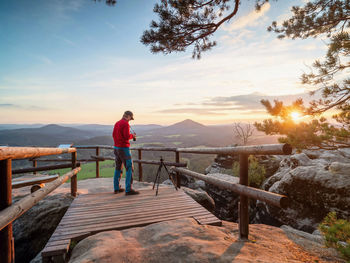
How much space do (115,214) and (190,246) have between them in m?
1.94

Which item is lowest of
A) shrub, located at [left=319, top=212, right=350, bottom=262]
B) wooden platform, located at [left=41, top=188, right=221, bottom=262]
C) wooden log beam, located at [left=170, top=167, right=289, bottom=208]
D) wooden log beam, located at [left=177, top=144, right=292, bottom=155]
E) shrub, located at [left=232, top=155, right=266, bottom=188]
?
shrub, located at [left=232, top=155, right=266, bottom=188]

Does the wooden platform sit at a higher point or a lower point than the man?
lower

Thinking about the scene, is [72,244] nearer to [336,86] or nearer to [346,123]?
[346,123]

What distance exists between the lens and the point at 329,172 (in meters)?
5.39

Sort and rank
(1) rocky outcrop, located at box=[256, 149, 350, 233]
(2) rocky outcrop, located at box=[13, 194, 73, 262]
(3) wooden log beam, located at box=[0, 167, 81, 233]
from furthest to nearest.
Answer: (1) rocky outcrop, located at box=[256, 149, 350, 233] → (2) rocky outcrop, located at box=[13, 194, 73, 262] → (3) wooden log beam, located at box=[0, 167, 81, 233]

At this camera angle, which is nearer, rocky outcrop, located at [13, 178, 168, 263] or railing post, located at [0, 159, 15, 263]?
railing post, located at [0, 159, 15, 263]

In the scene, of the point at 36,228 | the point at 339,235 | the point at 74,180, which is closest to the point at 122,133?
the point at 74,180

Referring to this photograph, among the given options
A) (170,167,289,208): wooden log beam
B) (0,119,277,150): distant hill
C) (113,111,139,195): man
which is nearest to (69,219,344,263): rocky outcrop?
(170,167,289,208): wooden log beam

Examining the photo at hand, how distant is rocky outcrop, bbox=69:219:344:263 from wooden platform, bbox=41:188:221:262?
8.3 inches

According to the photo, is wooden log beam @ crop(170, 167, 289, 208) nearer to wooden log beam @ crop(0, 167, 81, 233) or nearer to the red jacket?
wooden log beam @ crop(0, 167, 81, 233)

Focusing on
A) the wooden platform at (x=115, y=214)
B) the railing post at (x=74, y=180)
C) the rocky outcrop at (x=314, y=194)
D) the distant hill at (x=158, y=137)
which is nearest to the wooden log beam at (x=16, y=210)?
the wooden platform at (x=115, y=214)

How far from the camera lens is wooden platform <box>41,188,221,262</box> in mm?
2838

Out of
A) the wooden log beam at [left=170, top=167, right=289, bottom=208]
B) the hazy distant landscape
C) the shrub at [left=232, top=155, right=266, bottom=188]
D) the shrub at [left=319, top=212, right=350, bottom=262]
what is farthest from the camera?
the hazy distant landscape

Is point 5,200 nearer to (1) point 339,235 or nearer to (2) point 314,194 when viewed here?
(1) point 339,235
